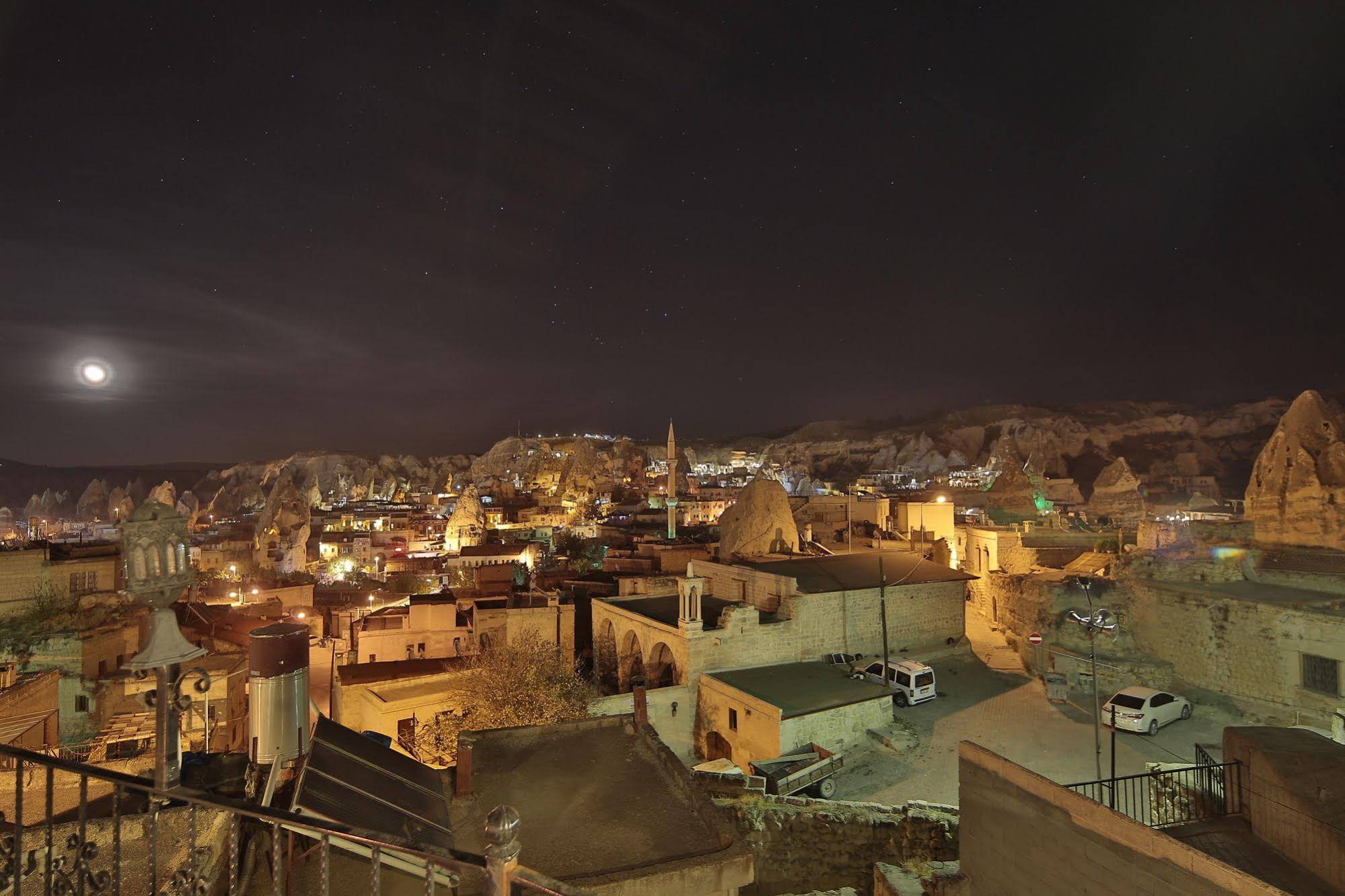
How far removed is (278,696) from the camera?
5020 millimetres

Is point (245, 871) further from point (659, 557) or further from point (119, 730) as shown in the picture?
point (659, 557)

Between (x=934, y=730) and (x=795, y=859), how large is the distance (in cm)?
517

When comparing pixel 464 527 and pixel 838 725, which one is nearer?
pixel 838 725

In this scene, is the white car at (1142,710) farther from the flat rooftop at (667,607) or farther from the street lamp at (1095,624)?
the flat rooftop at (667,607)

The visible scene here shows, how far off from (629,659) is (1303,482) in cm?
2279

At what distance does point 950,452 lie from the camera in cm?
10862

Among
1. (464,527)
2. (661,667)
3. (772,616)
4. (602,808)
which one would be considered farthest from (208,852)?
(464,527)

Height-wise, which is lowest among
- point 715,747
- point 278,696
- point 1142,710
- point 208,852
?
point 715,747

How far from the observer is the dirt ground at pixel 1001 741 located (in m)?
10.9

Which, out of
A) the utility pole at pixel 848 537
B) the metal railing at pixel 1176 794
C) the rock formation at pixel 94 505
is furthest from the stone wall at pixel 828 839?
the rock formation at pixel 94 505

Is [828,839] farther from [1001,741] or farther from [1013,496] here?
[1013,496]

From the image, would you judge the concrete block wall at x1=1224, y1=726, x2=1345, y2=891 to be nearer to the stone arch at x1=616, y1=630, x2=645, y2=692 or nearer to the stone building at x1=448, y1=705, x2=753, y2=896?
the stone building at x1=448, y1=705, x2=753, y2=896

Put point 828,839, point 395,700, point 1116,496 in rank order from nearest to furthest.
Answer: point 828,839
point 395,700
point 1116,496

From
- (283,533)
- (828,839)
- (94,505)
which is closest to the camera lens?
(828,839)
